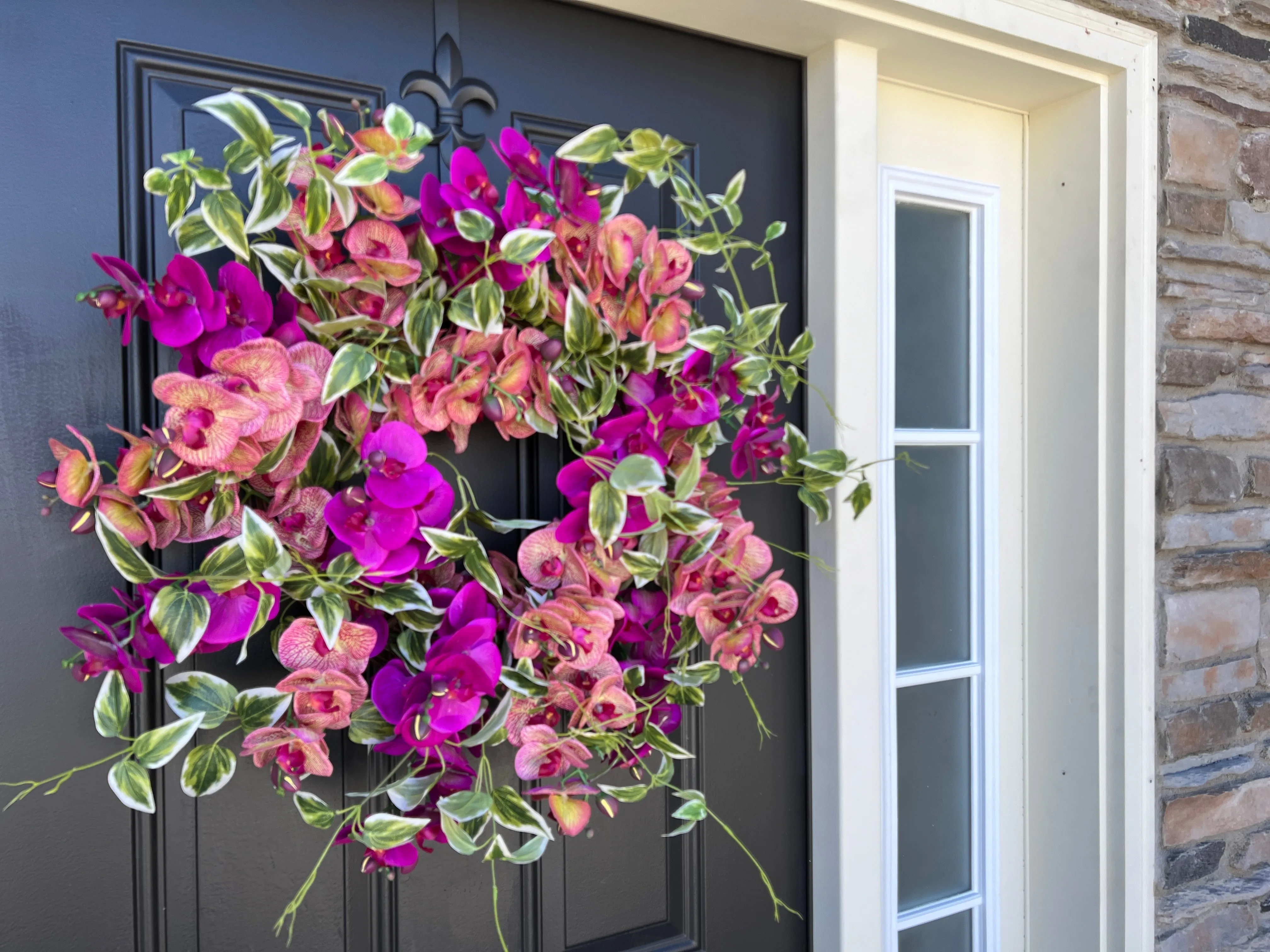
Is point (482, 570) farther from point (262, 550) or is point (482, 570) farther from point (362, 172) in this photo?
point (362, 172)

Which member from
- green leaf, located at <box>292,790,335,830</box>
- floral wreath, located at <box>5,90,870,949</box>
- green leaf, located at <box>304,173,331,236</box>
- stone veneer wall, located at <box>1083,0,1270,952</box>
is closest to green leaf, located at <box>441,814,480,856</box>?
floral wreath, located at <box>5,90,870,949</box>

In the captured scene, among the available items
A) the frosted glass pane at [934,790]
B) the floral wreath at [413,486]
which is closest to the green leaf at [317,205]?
the floral wreath at [413,486]

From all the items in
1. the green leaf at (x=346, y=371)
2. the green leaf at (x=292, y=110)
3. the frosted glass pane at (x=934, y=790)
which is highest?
the green leaf at (x=292, y=110)

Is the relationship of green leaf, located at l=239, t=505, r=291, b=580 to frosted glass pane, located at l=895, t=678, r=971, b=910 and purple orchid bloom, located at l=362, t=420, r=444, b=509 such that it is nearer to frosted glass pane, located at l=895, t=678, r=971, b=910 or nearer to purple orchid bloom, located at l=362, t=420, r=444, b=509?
purple orchid bloom, located at l=362, t=420, r=444, b=509

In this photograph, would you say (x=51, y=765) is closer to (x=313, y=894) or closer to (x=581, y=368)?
(x=313, y=894)

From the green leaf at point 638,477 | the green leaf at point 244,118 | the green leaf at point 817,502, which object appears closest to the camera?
the green leaf at point 244,118

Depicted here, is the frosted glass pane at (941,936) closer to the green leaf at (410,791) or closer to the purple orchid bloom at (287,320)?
the green leaf at (410,791)

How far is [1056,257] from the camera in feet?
4.73

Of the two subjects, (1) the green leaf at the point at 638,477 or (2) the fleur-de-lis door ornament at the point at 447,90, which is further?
(2) the fleur-de-lis door ornament at the point at 447,90

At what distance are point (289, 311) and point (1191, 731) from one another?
5.06ft

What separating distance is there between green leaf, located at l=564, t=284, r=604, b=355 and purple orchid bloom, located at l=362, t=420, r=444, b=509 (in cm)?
20

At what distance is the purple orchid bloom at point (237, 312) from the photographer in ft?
2.63

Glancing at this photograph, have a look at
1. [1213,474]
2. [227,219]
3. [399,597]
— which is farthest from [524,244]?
[1213,474]

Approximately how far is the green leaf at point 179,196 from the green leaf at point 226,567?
11.6 inches
